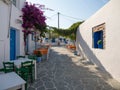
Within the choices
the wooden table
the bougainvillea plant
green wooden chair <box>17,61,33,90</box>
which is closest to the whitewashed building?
the bougainvillea plant

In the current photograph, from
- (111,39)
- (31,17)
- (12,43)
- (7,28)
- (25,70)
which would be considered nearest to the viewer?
(25,70)

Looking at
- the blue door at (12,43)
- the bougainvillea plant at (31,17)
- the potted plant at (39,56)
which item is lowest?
the potted plant at (39,56)

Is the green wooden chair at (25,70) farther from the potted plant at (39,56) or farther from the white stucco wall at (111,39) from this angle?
the potted plant at (39,56)

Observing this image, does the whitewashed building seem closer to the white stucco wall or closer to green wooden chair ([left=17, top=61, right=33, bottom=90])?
green wooden chair ([left=17, top=61, right=33, bottom=90])

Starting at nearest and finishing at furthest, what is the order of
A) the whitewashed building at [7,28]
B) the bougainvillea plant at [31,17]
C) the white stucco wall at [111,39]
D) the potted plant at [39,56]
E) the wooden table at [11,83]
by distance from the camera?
the wooden table at [11,83], the white stucco wall at [111,39], the whitewashed building at [7,28], the bougainvillea plant at [31,17], the potted plant at [39,56]

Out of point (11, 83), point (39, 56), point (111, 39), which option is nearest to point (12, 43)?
point (39, 56)

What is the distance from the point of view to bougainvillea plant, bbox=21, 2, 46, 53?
996 cm

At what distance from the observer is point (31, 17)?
1013 cm

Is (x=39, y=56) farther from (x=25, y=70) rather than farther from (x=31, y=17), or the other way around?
(x=25, y=70)

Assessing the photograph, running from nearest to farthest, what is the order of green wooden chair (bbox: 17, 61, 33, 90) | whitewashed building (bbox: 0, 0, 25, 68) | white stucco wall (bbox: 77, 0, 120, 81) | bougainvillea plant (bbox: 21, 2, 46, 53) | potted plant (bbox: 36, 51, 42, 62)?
green wooden chair (bbox: 17, 61, 33, 90)
white stucco wall (bbox: 77, 0, 120, 81)
whitewashed building (bbox: 0, 0, 25, 68)
bougainvillea plant (bbox: 21, 2, 46, 53)
potted plant (bbox: 36, 51, 42, 62)

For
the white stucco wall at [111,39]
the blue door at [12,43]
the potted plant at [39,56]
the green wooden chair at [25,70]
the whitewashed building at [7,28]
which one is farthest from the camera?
the potted plant at [39,56]

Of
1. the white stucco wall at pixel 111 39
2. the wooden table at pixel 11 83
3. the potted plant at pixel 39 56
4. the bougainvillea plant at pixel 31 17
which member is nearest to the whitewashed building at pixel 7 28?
the bougainvillea plant at pixel 31 17

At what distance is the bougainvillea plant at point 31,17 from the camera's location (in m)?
9.96

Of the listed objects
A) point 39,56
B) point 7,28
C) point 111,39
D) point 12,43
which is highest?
point 7,28
